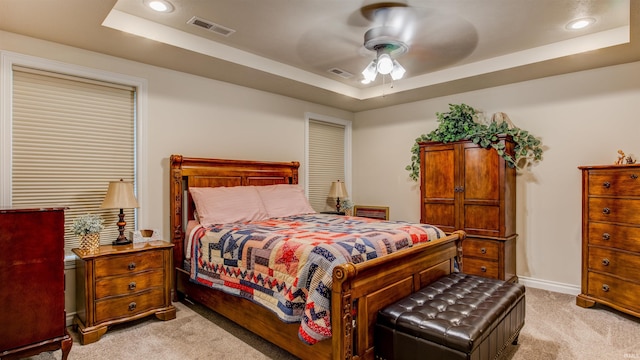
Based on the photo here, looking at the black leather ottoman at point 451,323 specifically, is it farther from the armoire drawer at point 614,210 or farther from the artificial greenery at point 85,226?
the artificial greenery at point 85,226

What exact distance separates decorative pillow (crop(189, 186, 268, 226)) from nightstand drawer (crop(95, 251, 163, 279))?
1.67ft

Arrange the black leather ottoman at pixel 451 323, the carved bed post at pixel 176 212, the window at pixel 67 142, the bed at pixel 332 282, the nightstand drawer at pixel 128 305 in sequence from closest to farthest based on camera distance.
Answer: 1. the black leather ottoman at pixel 451 323
2. the bed at pixel 332 282
3. the nightstand drawer at pixel 128 305
4. the window at pixel 67 142
5. the carved bed post at pixel 176 212

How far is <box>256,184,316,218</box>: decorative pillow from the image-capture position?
12.6 ft

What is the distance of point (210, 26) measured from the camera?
303cm

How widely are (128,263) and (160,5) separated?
6.92 ft

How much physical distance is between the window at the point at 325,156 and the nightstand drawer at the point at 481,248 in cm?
219

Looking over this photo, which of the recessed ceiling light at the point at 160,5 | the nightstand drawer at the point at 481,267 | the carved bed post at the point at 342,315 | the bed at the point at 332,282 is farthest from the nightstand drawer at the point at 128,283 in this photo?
the nightstand drawer at the point at 481,267

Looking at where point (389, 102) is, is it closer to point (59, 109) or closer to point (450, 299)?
point (450, 299)

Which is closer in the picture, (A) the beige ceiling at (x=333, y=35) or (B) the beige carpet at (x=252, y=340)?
(B) the beige carpet at (x=252, y=340)

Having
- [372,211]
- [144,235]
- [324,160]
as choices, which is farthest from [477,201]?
[144,235]

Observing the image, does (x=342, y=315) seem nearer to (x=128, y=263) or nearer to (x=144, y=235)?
(x=128, y=263)

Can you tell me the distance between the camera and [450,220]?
166 inches

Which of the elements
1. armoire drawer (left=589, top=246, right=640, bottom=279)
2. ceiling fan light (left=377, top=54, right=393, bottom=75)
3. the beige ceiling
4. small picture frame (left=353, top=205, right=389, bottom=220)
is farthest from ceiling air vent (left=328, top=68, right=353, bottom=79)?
armoire drawer (left=589, top=246, right=640, bottom=279)

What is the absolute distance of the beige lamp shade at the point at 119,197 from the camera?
2.92 metres
